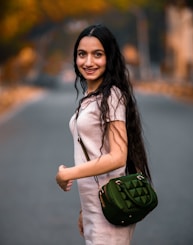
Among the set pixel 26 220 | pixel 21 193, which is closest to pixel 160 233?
pixel 26 220

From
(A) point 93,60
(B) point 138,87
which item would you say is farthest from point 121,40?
(A) point 93,60

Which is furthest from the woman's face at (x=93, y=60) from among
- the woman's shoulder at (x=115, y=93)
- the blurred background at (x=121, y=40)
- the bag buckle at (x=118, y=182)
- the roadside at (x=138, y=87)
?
the blurred background at (x=121, y=40)

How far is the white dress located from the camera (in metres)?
2.90

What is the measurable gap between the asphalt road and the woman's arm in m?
1.60

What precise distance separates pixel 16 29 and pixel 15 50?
1134 millimetres

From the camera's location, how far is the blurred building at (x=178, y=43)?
4879cm

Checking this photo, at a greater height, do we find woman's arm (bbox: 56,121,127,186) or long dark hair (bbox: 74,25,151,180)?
long dark hair (bbox: 74,25,151,180)

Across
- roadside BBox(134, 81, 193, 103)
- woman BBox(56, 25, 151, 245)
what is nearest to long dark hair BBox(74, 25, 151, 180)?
woman BBox(56, 25, 151, 245)

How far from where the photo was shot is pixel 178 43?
52094mm

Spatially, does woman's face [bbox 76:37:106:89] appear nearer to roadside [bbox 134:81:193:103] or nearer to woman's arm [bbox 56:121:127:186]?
woman's arm [bbox 56:121:127:186]

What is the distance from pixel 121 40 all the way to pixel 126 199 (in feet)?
217

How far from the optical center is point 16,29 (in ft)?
105

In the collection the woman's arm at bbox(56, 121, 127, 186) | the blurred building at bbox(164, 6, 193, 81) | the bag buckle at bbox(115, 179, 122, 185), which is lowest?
the bag buckle at bbox(115, 179, 122, 185)

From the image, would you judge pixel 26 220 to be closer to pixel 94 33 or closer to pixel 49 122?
pixel 94 33
